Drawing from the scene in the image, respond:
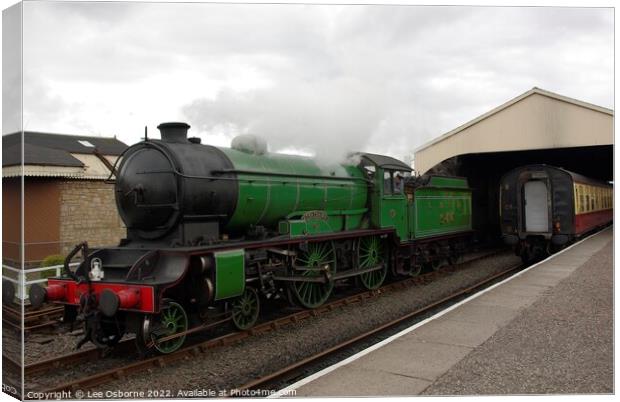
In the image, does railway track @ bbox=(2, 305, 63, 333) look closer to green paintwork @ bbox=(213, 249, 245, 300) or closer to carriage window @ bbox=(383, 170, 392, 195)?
green paintwork @ bbox=(213, 249, 245, 300)

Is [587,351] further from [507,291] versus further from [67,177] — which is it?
[67,177]

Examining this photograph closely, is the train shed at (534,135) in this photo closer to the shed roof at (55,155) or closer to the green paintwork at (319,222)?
the green paintwork at (319,222)

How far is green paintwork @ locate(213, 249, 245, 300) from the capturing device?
7.21m

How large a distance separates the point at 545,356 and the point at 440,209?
9256mm

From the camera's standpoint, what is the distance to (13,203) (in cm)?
500

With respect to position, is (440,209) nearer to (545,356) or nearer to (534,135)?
(534,135)

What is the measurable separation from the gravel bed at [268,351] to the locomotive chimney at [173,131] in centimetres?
330

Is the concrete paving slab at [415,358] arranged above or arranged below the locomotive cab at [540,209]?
below

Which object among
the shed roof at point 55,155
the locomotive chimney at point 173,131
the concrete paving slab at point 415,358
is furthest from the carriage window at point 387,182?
the shed roof at point 55,155

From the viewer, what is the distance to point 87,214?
30.5ft

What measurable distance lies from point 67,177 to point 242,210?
2.87 m

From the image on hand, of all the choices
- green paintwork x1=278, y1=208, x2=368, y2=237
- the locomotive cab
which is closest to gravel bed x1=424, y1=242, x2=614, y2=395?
green paintwork x1=278, y1=208, x2=368, y2=237

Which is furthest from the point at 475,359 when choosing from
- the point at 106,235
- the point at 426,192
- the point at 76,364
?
the point at 426,192

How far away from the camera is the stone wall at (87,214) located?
8.04 metres
